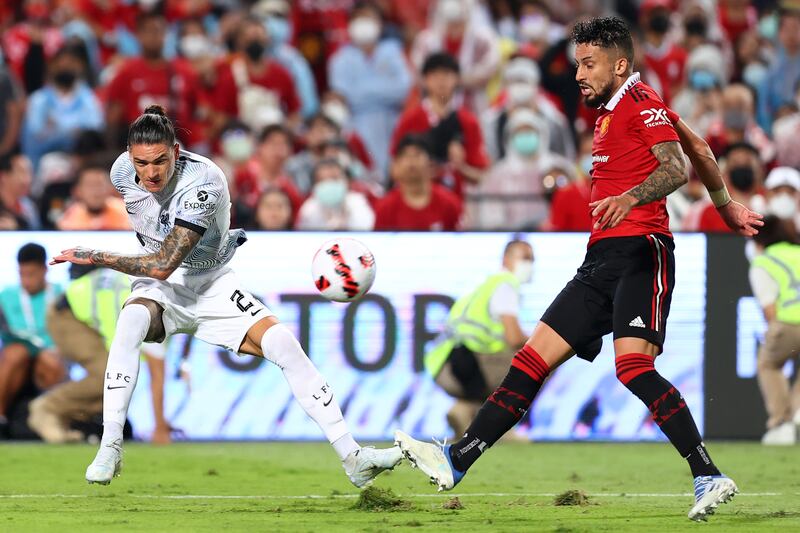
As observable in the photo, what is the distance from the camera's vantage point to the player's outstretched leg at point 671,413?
6.98 metres

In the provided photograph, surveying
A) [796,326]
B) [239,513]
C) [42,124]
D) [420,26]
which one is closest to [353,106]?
[420,26]

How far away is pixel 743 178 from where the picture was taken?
42.3ft

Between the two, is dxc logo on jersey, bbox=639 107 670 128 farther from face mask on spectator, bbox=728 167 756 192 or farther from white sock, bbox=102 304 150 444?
face mask on spectator, bbox=728 167 756 192

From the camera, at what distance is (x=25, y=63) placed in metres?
17.2

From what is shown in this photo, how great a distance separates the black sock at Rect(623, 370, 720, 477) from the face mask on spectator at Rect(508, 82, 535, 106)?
28.6ft

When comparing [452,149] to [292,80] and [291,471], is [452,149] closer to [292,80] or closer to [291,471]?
[292,80]

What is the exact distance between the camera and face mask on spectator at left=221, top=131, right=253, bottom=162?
15383mm

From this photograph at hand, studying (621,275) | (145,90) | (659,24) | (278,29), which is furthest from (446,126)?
(621,275)

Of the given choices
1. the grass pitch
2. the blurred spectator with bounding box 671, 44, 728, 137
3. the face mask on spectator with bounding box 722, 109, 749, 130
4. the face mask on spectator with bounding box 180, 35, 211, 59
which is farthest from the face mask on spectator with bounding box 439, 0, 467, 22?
the grass pitch

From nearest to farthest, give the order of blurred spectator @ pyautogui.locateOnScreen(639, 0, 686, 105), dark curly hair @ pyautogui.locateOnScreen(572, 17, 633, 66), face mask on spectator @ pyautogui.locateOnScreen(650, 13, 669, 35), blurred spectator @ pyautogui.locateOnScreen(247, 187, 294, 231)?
dark curly hair @ pyautogui.locateOnScreen(572, 17, 633, 66) → blurred spectator @ pyautogui.locateOnScreen(247, 187, 294, 231) → blurred spectator @ pyautogui.locateOnScreen(639, 0, 686, 105) → face mask on spectator @ pyautogui.locateOnScreen(650, 13, 669, 35)

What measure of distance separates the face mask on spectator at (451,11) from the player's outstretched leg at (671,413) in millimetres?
10439

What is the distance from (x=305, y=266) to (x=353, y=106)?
5500 mm

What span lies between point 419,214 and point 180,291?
5.22 m

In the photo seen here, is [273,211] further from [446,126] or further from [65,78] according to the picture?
[65,78]
